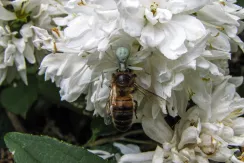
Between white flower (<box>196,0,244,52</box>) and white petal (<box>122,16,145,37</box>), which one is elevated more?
white petal (<box>122,16,145,37</box>)

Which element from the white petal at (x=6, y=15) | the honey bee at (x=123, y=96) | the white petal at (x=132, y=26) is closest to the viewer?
the white petal at (x=132, y=26)

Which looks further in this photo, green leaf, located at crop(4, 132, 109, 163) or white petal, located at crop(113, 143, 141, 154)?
white petal, located at crop(113, 143, 141, 154)

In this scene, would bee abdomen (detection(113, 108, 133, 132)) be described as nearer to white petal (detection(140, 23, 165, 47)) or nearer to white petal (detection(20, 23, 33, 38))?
white petal (detection(140, 23, 165, 47))

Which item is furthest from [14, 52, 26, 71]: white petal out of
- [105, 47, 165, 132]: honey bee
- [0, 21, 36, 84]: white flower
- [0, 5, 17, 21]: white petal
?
[105, 47, 165, 132]: honey bee

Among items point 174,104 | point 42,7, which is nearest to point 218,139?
point 174,104

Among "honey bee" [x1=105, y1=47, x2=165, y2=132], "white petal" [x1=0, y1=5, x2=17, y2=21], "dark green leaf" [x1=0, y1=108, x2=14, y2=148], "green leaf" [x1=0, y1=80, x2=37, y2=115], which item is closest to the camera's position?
"honey bee" [x1=105, y1=47, x2=165, y2=132]

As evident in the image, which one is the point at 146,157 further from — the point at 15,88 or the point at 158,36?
the point at 15,88

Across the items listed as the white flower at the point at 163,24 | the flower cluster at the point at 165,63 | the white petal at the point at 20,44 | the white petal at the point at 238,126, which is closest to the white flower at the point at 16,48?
the white petal at the point at 20,44

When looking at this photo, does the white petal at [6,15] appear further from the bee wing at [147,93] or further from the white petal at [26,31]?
the bee wing at [147,93]
